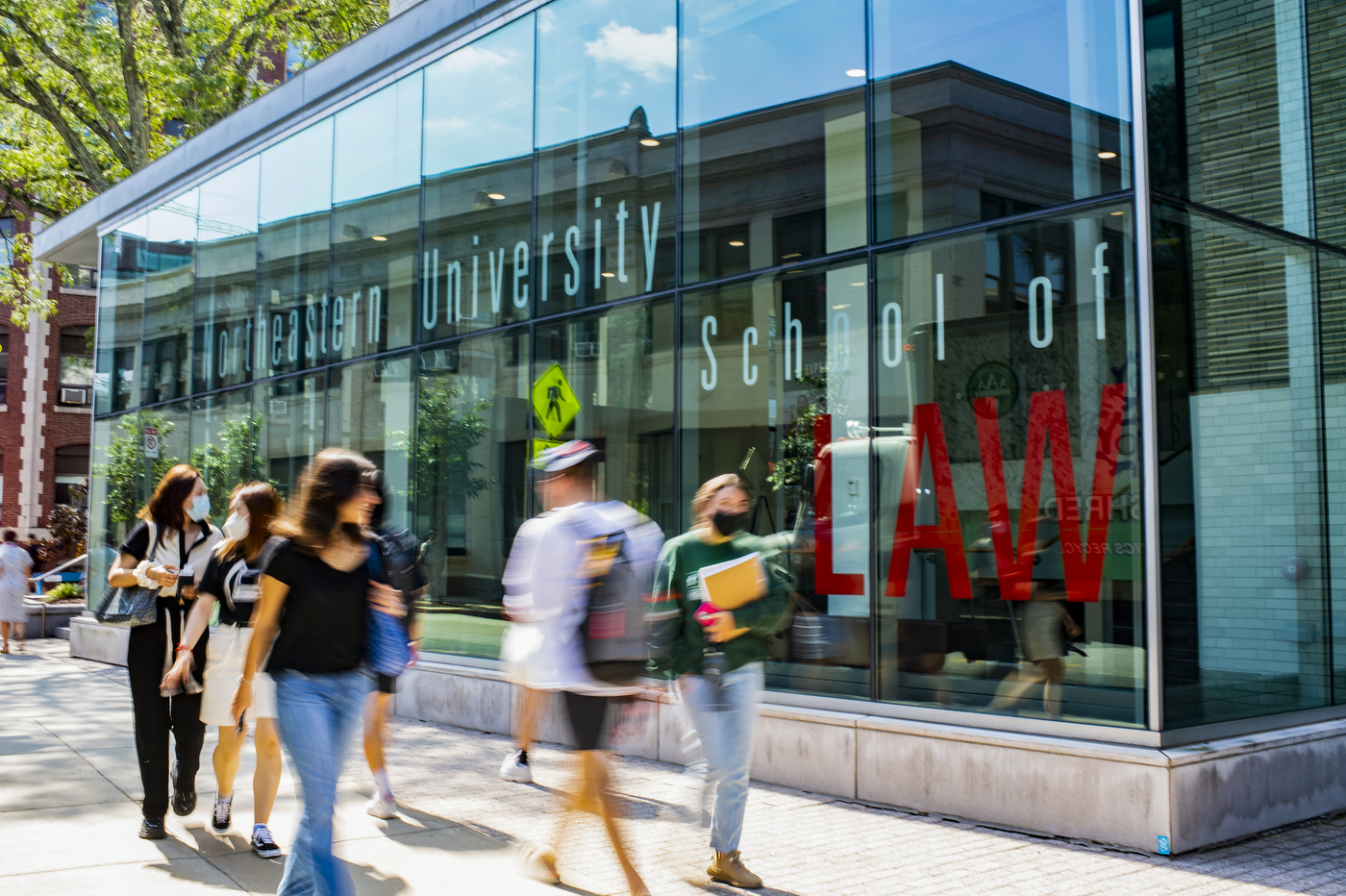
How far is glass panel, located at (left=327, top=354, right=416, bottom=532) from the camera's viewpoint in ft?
39.5

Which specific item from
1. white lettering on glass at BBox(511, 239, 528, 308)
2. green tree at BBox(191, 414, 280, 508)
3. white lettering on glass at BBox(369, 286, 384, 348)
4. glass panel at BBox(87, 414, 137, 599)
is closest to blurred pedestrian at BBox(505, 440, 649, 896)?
white lettering on glass at BBox(511, 239, 528, 308)

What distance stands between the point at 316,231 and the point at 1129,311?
10393mm

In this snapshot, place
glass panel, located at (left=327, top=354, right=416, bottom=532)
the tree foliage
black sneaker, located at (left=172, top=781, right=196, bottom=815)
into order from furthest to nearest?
the tree foliage
glass panel, located at (left=327, top=354, right=416, bottom=532)
black sneaker, located at (left=172, top=781, right=196, bottom=815)

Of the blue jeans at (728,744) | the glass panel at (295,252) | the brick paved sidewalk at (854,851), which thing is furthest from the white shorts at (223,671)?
the glass panel at (295,252)

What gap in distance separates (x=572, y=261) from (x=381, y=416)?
3.43 metres

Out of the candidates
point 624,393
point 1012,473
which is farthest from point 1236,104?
point 624,393

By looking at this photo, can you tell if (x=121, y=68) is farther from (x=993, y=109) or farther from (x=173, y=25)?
(x=993, y=109)

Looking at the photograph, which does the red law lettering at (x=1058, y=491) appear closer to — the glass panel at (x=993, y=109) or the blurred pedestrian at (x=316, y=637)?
the glass panel at (x=993, y=109)

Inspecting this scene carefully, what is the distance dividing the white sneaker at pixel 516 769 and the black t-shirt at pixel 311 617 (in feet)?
12.2

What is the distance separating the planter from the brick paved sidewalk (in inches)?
592

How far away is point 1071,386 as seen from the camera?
21.8 feet

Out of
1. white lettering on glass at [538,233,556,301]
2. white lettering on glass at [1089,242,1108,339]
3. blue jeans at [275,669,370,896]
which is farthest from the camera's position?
white lettering on glass at [538,233,556,301]

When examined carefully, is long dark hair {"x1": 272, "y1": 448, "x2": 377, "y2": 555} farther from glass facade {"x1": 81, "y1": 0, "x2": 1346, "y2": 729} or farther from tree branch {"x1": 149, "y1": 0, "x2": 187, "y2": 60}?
tree branch {"x1": 149, "y1": 0, "x2": 187, "y2": 60}

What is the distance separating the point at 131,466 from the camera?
1794 centimetres
